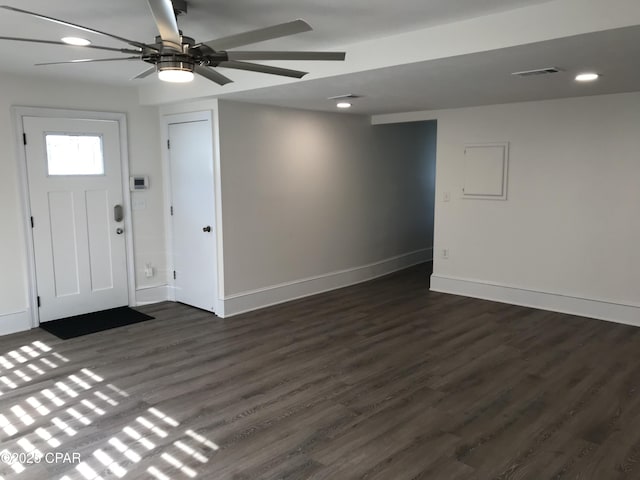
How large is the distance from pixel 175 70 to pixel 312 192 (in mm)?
3660

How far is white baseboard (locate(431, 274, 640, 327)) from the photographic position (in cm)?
485

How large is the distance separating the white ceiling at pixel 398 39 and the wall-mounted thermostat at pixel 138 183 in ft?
4.49

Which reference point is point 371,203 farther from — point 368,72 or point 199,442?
point 199,442

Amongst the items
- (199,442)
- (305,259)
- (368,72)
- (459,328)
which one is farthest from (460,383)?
(305,259)

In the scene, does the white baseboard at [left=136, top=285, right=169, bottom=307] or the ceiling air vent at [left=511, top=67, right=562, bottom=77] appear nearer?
the ceiling air vent at [left=511, top=67, right=562, bottom=77]

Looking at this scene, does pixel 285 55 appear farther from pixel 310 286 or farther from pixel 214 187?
pixel 310 286

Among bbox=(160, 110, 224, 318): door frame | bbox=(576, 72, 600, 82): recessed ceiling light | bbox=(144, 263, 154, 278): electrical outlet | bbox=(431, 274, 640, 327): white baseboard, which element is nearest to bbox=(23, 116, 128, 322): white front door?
bbox=(144, 263, 154, 278): electrical outlet

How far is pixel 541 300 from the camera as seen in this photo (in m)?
5.36

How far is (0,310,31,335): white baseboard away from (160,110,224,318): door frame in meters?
1.52

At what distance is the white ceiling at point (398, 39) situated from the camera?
2642 mm

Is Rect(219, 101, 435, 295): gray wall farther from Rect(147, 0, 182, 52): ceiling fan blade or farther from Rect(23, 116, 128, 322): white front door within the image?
Rect(147, 0, 182, 52): ceiling fan blade

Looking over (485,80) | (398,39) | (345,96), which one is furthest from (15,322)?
(485,80)

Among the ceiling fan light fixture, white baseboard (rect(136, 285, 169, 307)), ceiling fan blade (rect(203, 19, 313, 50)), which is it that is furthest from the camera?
white baseboard (rect(136, 285, 169, 307))

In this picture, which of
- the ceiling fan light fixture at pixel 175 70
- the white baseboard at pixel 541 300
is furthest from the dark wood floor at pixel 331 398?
the ceiling fan light fixture at pixel 175 70
